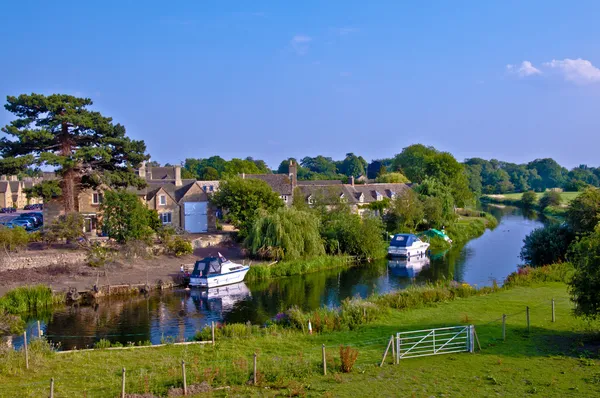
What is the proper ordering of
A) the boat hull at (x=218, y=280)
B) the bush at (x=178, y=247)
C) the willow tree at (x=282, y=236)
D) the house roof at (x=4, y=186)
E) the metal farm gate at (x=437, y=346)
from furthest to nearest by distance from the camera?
the house roof at (x=4, y=186)
the willow tree at (x=282, y=236)
the bush at (x=178, y=247)
the boat hull at (x=218, y=280)
the metal farm gate at (x=437, y=346)

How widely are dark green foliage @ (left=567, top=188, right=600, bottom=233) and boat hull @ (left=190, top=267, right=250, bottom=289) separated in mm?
26164

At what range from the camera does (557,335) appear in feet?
70.0

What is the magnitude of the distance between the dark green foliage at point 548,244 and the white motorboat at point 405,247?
466 inches

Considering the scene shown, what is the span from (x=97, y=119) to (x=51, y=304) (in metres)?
20.0

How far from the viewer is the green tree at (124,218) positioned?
42812 mm

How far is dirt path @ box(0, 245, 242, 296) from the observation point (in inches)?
1428

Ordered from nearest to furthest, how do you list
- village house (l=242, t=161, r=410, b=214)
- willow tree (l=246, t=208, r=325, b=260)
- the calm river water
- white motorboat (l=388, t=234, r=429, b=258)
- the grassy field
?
1. the grassy field
2. the calm river water
3. willow tree (l=246, t=208, r=325, b=260)
4. white motorboat (l=388, t=234, r=429, b=258)
5. village house (l=242, t=161, r=410, b=214)

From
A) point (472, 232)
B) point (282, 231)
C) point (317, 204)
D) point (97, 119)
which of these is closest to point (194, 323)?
point (282, 231)

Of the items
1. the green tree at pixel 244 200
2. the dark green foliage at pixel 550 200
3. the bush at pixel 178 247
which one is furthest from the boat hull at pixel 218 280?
the dark green foliage at pixel 550 200

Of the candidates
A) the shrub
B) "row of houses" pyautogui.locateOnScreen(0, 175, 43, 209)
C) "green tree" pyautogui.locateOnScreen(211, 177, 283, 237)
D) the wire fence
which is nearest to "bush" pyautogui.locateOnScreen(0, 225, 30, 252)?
"green tree" pyautogui.locateOnScreen(211, 177, 283, 237)

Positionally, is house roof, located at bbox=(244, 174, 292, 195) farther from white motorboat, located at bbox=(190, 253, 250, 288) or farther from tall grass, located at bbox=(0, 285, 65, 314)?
tall grass, located at bbox=(0, 285, 65, 314)

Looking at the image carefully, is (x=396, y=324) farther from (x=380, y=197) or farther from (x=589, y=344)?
(x=380, y=197)

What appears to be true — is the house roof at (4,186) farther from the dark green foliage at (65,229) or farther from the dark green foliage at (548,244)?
the dark green foliage at (548,244)

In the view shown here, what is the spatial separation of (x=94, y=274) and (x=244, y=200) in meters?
17.7
